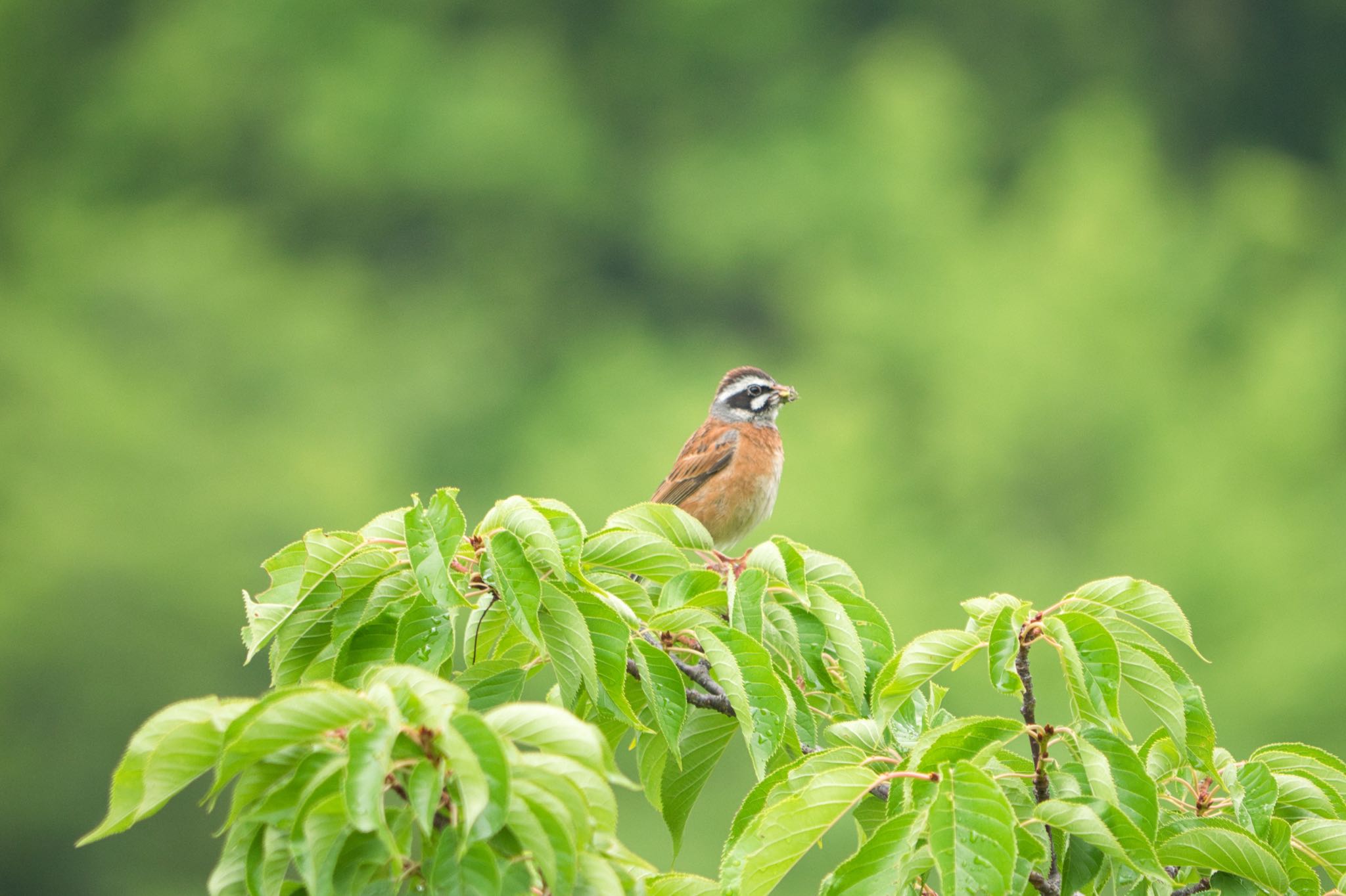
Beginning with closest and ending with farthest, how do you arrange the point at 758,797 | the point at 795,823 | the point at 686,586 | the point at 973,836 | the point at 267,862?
the point at 267,862
the point at 973,836
the point at 795,823
the point at 758,797
the point at 686,586

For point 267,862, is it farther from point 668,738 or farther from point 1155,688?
point 1155,688

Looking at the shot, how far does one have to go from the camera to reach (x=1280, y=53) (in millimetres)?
28984

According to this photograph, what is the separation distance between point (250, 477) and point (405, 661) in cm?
1869

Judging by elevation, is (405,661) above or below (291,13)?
below

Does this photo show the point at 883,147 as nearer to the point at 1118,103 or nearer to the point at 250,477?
the point at 1118,103

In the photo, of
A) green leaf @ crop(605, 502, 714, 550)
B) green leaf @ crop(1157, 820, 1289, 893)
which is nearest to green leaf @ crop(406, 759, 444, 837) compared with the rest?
green leaf @ crop(605, 502, 714, 550)

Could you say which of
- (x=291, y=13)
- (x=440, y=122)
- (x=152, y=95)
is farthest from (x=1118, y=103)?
(x=152, y=95)

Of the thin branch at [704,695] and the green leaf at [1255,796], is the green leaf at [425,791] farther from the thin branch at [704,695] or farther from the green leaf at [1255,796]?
the green leaf at [1255,796]

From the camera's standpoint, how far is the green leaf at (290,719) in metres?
1.81

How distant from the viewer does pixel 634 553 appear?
2.67 metres

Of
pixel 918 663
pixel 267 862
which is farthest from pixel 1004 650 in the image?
pixel 267 862

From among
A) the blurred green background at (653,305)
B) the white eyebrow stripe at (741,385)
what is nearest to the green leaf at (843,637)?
the white eyebrow stripe at (741,385)

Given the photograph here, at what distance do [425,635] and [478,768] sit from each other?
0.71 metres

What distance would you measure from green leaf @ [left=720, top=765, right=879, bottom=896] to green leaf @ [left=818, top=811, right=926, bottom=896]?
63 millimetres
